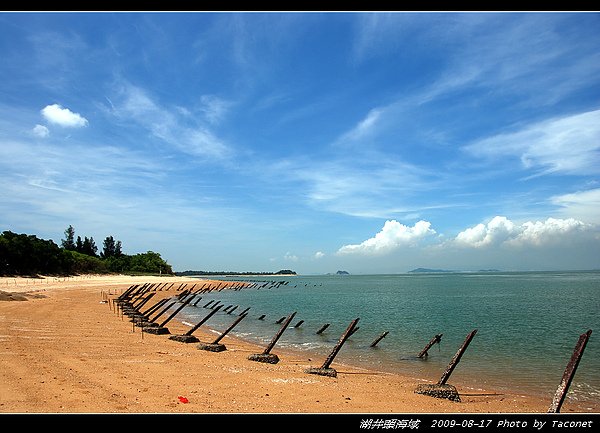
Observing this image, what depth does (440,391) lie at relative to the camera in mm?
12797

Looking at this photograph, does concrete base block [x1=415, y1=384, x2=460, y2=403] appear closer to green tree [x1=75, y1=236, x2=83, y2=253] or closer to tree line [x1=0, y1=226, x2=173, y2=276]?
tree line [x1=0, y1=226, x2=173, y2=276]

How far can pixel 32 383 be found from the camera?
10422 millimetres

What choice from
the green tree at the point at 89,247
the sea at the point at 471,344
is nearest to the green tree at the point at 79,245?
the green tree at the point at 89,247

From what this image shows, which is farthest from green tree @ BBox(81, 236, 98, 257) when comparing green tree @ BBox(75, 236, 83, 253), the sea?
the sea

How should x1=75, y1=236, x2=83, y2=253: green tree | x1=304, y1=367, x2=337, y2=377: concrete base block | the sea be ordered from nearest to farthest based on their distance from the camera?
x1=304, y1=367, x2=337, y2=377: concrete base block
the sea
x1=75, y1=236, x2=83, y2=253: green tree

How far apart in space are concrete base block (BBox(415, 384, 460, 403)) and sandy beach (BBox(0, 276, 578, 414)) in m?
0.21

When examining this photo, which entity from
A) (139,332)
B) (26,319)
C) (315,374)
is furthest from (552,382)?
(26,319)

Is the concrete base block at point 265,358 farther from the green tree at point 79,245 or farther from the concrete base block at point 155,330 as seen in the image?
the green tree at point 79,245

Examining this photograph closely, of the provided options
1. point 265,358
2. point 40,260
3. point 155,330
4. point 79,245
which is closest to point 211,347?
point 265,358

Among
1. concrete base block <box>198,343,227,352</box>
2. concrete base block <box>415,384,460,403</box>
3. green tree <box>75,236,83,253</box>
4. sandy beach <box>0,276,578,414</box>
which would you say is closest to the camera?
sandy beach <box>0,276,578,414</box>

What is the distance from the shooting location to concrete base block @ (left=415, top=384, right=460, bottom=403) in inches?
494
